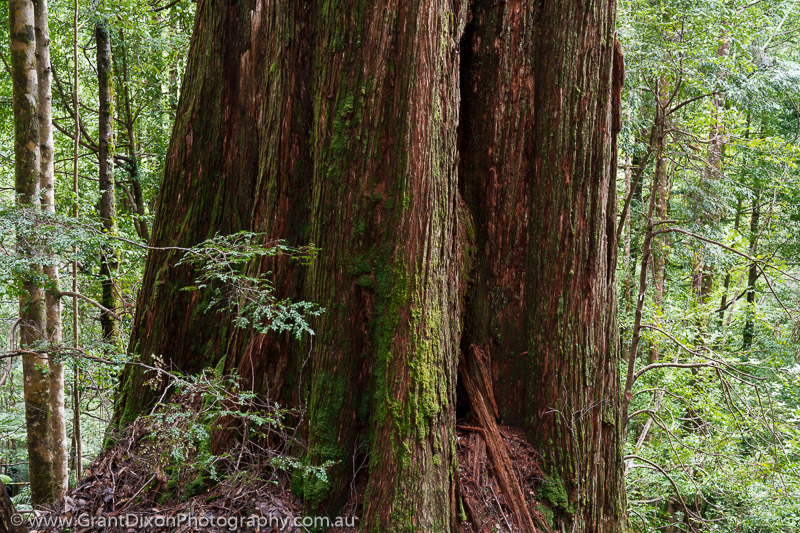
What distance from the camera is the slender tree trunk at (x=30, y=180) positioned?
5.39 meters

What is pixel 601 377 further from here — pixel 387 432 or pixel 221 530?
pixel 221 530

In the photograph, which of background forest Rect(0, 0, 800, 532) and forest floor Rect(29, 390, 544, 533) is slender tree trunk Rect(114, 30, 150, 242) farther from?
forest floor Rect(29, 390, 544, 533)

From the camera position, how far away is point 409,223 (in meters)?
2.89

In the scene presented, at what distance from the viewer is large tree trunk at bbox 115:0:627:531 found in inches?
114

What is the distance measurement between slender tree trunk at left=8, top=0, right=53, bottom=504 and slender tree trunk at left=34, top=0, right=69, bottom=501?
0.31 feet

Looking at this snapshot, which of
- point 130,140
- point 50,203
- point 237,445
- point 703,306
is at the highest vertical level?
point 130,140

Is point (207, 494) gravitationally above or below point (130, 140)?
below

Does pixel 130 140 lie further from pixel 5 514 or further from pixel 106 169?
pixel 5 514

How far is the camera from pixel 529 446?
3576 mm

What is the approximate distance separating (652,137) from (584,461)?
692 centimetres

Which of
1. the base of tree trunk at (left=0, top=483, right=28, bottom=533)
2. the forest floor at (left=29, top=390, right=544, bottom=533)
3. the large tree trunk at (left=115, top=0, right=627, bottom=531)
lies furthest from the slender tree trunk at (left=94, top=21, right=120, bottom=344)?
the base of tree trunk at (left=0, top=483, right=28, bottom=533)

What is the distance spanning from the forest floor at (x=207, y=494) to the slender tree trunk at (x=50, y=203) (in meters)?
2.73

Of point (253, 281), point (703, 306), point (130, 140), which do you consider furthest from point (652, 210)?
point (130, 140)

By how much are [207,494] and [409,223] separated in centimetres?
189
